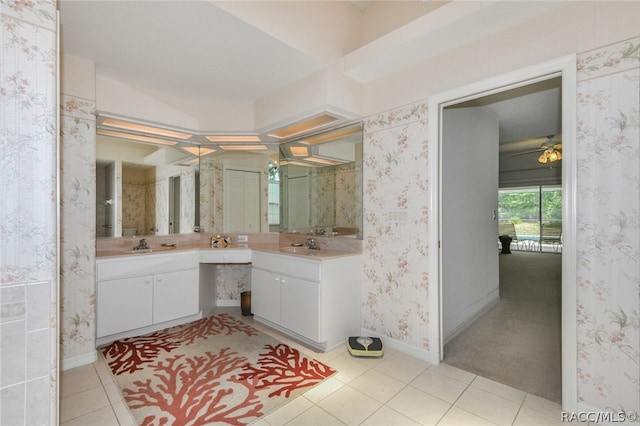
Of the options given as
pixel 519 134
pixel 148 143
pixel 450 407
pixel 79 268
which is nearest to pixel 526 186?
pixel 519 134

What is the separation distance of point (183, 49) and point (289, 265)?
6.61ft

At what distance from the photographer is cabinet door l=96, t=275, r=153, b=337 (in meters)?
2.65

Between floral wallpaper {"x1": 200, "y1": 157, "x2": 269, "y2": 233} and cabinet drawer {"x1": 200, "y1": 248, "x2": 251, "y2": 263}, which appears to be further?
floral wallpaper {"x1": 200, "y1": 157, "x2": 269, "y2": 233}

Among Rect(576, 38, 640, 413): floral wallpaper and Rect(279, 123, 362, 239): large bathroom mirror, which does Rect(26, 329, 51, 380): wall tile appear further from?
Rect(576, 38, 640, 413): floral wallpaper

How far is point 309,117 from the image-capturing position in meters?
2.83

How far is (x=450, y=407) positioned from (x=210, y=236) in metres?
3.14

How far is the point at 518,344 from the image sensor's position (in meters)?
2.79

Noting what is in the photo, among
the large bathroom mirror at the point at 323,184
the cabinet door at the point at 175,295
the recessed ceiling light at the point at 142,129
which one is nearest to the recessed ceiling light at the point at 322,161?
the large bathroom mirror at the point at 323,184

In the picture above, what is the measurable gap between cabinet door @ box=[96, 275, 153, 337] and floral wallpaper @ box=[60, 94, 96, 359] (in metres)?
0.15

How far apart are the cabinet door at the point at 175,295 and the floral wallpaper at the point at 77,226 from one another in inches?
22.3

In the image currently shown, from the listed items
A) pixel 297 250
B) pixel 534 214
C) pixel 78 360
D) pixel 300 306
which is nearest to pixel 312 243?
pixel 297 250

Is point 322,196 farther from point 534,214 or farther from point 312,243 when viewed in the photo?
point 534,214

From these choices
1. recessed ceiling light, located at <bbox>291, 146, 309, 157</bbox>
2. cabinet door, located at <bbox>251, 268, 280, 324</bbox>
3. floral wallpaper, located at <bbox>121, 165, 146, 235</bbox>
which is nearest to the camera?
cabinet door, located at <bbox>251, 268, 280, 324</bbox>

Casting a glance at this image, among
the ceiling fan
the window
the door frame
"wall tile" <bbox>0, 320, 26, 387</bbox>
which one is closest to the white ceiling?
the door frame
